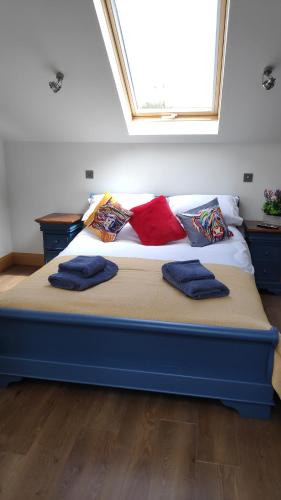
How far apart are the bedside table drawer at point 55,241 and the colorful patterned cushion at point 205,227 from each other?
3.93ft

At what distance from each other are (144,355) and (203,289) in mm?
479

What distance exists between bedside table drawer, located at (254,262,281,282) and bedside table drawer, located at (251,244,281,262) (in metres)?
0.05

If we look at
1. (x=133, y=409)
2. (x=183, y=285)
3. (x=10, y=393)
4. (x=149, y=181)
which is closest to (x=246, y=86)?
(x=149, y=181)

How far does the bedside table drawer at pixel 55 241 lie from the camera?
135 inches

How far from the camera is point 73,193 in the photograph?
12.5 feet

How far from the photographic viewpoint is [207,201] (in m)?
3.31

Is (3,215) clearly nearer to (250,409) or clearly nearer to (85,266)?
(85,266)

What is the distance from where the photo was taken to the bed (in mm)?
1706

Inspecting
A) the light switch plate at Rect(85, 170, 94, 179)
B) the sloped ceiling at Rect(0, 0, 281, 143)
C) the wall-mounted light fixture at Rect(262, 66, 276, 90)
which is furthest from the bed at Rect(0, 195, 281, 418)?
the light switch plate at Rect(85, 170, 94, 179)

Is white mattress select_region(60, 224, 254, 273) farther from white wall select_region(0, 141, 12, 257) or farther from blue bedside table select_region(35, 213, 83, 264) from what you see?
white wall select_region(0, 141, 12, 257)

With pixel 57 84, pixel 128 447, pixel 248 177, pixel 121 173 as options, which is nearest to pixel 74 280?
pixel 128 447

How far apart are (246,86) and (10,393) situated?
9.07 ft

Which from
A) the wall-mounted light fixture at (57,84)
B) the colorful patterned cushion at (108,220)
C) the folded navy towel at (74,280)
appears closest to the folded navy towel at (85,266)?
the folded navy towel at (74,280)

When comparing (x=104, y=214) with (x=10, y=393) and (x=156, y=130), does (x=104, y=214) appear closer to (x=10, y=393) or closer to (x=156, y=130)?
(x=156, y=130)
